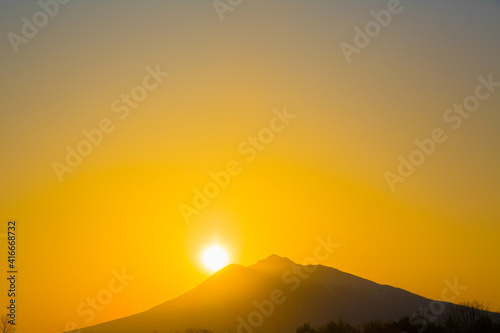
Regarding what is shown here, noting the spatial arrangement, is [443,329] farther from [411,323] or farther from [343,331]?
[343,331]

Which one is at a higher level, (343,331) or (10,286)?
(10,286)

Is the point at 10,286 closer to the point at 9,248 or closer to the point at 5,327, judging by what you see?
the point at 9,248

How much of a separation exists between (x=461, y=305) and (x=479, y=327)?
15549mm

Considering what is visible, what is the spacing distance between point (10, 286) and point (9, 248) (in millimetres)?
5525

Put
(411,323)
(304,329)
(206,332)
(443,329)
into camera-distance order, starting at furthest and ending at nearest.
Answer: (206,332) < (304,329) < (411,323) < (443,329)

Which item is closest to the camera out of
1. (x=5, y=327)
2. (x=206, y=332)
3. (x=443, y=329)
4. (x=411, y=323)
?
(x=5, y=327)

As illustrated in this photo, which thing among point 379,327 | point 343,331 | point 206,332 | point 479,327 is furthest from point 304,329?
point 479,327

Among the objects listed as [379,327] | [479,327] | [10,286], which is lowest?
[479,327]

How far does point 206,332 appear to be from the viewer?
126188 mm

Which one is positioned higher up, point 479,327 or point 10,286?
point 10,286

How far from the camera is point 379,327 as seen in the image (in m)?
101

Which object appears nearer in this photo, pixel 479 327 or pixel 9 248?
pixel 9 248

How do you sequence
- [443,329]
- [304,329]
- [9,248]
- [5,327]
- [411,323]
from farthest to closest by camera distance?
1. [304,329]
2. [411,323]
3. [443,329]
4. [5,327]
5. [9,248]

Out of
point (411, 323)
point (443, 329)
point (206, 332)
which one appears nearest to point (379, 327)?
point (411, 323)
